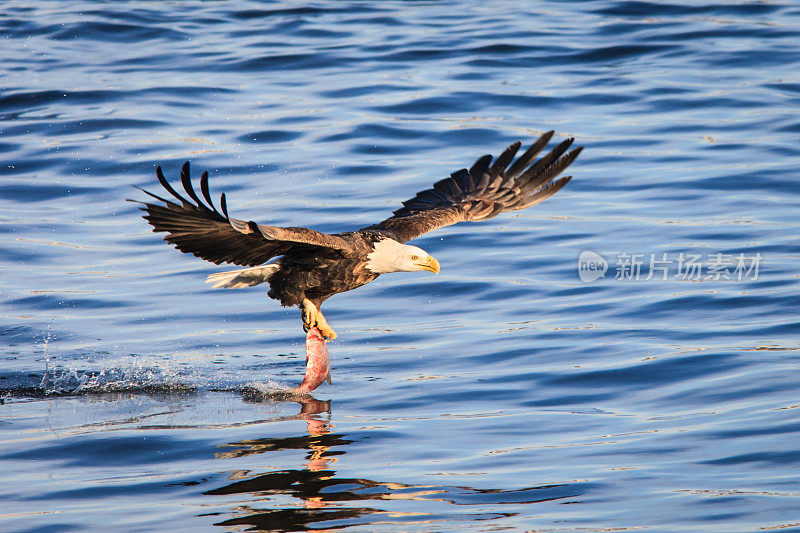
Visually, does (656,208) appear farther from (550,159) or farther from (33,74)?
(33,74)

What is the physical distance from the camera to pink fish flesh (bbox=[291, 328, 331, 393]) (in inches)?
305

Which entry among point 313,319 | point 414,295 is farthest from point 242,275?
point 414,295

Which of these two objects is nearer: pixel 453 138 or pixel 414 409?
pixel 414 409

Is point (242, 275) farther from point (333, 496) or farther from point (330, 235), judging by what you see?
point (333, 496)

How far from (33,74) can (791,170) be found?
1256 cm

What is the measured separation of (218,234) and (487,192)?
2944 millimetres

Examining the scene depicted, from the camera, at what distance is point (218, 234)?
6832 mm

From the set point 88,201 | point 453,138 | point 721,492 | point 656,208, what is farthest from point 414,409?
point 453,138

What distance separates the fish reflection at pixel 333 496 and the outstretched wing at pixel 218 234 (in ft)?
4.17

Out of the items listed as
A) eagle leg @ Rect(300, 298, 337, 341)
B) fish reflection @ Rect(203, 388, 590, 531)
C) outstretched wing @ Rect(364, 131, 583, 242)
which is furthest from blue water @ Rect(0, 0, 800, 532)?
outstretched wing @ Rect(364, 131, 583, 242)

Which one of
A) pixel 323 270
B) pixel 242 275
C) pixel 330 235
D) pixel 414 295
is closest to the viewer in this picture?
pixel 330 235

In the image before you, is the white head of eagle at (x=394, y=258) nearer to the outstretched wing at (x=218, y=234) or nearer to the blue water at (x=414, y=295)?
the outstretched wing at (x=218, y=234)

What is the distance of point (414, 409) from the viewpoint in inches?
301

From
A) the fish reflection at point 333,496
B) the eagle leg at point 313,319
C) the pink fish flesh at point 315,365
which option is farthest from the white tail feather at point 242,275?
the fish reflection at point 333,496
